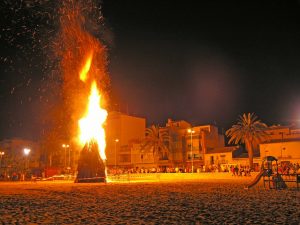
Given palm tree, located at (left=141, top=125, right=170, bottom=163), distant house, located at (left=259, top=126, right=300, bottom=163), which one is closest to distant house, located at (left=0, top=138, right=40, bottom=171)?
palm tree, located at (left=141, top=125, right=170, bottom=163)

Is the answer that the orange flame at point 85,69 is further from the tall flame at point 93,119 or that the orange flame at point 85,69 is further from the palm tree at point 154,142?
the palm tree at point 154,142

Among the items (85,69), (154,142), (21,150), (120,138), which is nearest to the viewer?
(85,69)

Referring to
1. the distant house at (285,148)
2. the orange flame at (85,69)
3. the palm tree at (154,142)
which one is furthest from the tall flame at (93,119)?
the distant house at (285,148)

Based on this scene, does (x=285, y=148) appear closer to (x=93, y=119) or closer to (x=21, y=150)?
(x=93, y=119)

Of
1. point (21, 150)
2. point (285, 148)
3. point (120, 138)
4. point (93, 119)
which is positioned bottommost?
point (285, 148)

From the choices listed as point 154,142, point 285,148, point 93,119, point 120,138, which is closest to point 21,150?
point 120,138

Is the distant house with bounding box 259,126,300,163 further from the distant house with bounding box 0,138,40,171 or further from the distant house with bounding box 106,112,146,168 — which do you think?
the distant house with bounding box 0,138,40,171

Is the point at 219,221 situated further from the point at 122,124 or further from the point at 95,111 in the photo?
the point at 122,124

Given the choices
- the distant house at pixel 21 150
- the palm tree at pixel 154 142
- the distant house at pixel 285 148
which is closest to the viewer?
the distant house at pixel 285 148

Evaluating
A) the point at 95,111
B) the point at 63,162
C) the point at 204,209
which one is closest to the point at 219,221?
the point at 204,209

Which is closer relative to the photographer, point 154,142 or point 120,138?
point 154,142

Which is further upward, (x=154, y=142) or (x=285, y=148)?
(x=154, y=142)

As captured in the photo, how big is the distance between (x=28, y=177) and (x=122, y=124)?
3019 cm

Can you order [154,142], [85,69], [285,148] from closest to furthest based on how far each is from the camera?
[85,69] → [285,148] → [154,142]
